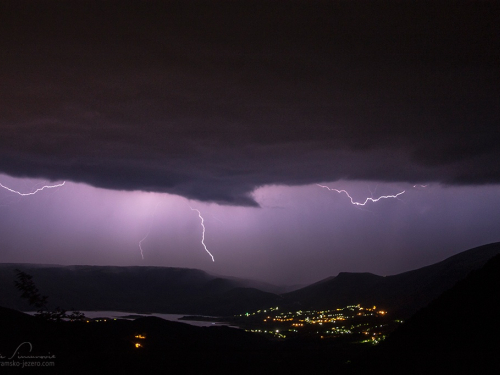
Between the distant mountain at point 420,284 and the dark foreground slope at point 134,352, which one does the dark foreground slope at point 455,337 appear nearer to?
the dark foreground slope at point 134,352

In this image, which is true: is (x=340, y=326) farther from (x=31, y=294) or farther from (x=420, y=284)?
(x=31, y=294)

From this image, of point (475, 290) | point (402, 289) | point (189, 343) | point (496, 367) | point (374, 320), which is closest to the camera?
point (496, 367)

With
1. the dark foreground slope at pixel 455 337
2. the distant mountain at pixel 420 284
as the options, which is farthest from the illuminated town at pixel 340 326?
the dark foreground slope at pixel 455 337

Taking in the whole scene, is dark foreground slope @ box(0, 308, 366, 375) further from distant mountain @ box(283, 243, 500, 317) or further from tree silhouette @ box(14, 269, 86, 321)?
distant mountain @ box(283, 243, 500, 317)

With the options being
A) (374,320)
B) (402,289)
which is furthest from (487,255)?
(374,320)

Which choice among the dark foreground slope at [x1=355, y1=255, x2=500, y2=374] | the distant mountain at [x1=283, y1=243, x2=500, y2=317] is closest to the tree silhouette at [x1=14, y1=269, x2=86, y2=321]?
the dark foreground slope at [x1=355, y1=255, x2=500, y2=374]

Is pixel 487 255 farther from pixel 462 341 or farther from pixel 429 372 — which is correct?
pixel 429 372
